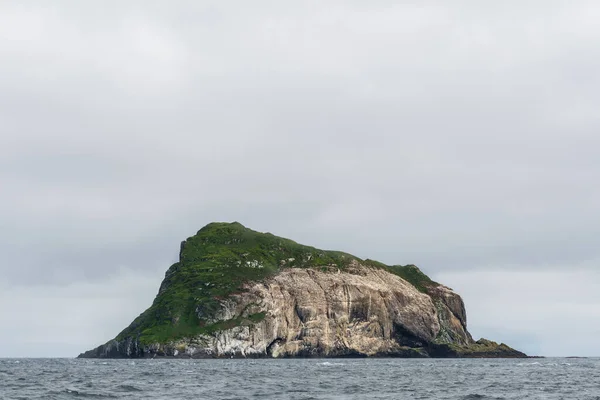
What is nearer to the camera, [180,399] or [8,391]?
[180,399]

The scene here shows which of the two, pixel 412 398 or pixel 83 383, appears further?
pixel 83 383

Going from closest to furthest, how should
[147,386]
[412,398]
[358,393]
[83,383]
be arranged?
[412,398] → [358,393] → [147,386] → [83,383]

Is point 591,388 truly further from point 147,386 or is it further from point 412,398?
point 147,386

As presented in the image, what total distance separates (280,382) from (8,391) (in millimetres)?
33490

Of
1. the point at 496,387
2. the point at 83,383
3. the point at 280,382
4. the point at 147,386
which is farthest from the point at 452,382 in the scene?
the point at 83,383

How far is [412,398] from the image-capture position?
74.2 metres

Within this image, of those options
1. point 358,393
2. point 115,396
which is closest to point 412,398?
point 358,393

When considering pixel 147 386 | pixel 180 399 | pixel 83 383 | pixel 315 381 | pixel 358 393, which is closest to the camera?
pixel 180 399

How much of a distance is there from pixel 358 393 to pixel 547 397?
19737 mm

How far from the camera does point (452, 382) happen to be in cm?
10200

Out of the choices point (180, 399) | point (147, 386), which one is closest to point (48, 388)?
point (147, 386)

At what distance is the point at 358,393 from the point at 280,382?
Result: 1851 cm

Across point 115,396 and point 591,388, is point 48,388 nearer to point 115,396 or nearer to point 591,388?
point 115,396

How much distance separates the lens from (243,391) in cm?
7994
